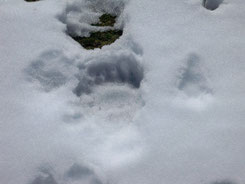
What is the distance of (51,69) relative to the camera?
2416 millimetres

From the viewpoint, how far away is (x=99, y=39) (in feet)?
8.97

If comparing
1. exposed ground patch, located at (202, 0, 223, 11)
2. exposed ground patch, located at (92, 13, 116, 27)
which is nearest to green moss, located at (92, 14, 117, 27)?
exposed ground patch, located at (92, 13, 116, 27)

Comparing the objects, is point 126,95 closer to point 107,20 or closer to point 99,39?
point 99,39

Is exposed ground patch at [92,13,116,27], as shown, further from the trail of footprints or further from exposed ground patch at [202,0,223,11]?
exposed ground patch at [202,0,223,11]

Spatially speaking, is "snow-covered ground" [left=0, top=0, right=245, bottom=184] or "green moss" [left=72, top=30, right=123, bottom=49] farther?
"green moss" [left=72, top=30, right=123, bottom=49]

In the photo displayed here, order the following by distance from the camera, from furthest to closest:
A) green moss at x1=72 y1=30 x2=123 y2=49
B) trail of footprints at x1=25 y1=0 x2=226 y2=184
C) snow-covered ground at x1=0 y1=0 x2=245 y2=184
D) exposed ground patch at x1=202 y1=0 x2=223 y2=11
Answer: exposed ground patch at x1=202 y1=0 x2=223 y2=11, green moss at x1=72 y1=30 x2=123 y2=49, trail of footprints at x1=25 y1=0 x2=226 y2=184, snow-covered ground at x1=0 y1=0 x2=245 y2=184

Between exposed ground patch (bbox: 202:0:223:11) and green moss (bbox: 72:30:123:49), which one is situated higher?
exposed ground patch (bbox: 202:0:223:11)

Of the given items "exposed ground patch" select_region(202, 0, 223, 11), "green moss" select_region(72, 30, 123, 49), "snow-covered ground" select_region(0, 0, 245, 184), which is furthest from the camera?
"exposed ground patch" select_region(202, 0, 223, 11)

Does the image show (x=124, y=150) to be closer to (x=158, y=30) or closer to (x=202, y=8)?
(x=158, y=30)

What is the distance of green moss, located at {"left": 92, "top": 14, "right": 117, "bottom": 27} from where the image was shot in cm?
286

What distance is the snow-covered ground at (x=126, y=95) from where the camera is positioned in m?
1.93

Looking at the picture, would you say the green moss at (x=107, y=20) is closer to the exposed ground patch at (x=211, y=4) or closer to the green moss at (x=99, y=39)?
the green moss at (x=99, y=39)

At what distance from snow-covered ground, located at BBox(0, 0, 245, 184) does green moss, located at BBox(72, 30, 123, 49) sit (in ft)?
0.27

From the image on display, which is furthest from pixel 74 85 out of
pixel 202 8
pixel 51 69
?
pixel 202 8
